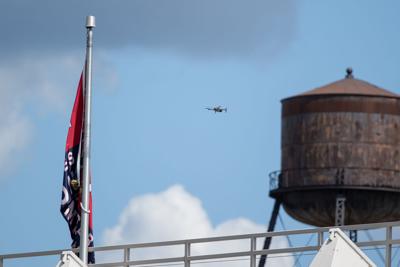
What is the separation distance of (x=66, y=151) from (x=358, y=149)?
40736 mm

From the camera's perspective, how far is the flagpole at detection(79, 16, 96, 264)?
1398 inches

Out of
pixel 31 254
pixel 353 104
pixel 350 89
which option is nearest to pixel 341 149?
pixel 353 104

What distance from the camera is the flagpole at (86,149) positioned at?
35.5m

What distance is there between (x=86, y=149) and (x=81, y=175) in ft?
1.76

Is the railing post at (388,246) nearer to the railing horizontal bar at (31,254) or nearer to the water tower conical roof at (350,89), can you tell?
the railing horizontal bar at (31,254)

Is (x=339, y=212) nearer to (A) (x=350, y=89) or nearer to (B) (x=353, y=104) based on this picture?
(B) (x=353, y=104)

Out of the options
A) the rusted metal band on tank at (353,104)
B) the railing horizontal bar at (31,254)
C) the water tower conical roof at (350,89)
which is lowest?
the railing horizontal bar at (31,254)

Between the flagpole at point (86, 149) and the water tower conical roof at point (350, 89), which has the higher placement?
the water tower conical roof at point (350, 89)

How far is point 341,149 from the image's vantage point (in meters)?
76.6

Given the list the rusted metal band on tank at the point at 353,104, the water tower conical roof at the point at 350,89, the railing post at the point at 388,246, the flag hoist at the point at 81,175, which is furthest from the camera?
the water tower conical roof at the point at 350,89

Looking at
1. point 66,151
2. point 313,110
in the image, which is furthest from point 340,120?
point 66,151

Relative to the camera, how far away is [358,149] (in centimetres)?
7638

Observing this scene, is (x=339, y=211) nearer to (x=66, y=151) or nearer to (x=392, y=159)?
(x=392, y=159)

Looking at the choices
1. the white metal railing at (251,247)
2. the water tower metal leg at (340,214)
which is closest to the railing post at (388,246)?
the white metal railing at (251,247)
